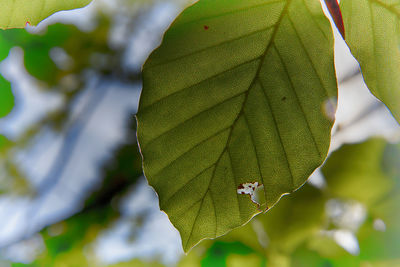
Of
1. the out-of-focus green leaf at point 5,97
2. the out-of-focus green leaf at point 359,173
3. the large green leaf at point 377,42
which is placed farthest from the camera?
the out-of-focus green leaf at point 5,97

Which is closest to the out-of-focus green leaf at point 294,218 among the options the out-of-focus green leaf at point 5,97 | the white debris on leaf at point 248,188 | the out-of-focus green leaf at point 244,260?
the out-of-focus green leaf at point 244,260

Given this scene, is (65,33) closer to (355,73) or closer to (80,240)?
(80,240)

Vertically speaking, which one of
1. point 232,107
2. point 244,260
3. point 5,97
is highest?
point 232,107

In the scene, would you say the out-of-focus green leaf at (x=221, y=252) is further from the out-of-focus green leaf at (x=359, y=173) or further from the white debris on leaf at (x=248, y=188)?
the white debris on leaf at (x=248, y=188)

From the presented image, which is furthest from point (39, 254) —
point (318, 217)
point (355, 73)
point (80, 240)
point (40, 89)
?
point (355, 73)

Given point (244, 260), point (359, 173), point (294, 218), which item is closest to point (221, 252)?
point (244, 260)

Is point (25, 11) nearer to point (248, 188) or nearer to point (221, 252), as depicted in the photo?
point (248, 188)
